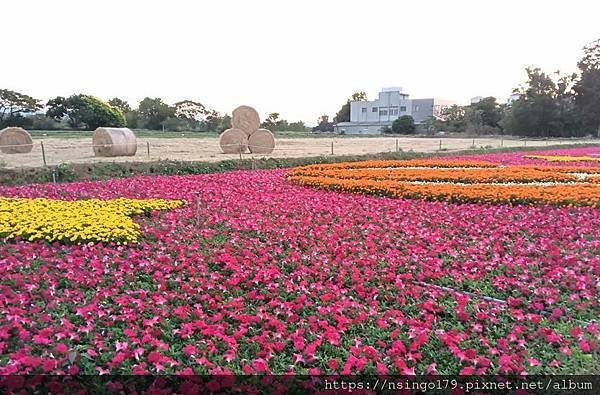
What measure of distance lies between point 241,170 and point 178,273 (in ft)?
35.3

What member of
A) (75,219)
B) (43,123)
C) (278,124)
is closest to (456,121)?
(278,124)

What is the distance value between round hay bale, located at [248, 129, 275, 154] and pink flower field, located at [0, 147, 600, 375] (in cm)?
1385

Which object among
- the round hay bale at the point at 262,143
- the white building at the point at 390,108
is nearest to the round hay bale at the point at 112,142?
the round hay bale at the point at 262,143

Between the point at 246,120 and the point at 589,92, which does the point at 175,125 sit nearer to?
the point at 246,120

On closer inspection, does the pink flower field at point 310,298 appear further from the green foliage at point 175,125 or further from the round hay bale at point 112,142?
the green foliage at point 175,125

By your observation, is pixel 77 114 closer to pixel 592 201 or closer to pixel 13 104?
pixel 13 104

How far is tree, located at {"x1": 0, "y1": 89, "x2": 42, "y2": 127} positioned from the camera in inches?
1608

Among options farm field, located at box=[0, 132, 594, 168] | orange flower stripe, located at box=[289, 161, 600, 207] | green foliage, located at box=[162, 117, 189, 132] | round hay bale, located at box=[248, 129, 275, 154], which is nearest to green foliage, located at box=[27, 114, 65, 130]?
green foliage, located at box=[162, 117, 189, 132]

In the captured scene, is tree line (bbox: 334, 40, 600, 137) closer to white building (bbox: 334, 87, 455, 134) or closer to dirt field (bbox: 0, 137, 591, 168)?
dirt field (bbox: 0, 137, 591, 168)

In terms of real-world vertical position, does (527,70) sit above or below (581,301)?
above

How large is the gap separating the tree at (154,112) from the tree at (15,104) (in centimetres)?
1178

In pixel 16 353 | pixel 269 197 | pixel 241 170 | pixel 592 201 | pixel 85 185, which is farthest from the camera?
pixel 241 170

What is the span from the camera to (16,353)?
320cm

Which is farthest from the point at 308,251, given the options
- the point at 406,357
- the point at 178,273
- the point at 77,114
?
the point at 77,114
